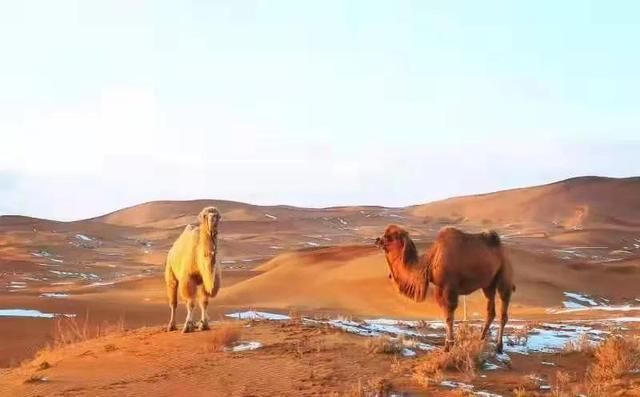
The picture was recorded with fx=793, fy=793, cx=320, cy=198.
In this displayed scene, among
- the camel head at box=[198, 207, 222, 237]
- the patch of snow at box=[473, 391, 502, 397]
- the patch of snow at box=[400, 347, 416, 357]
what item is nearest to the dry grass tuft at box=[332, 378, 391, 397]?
the patch of snow at box=[473, 391, 502, 397]

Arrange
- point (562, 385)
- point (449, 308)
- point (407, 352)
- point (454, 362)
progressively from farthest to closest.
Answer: point (407, 352) < point (449, 308) < point (454, 362) < point (562, 385)

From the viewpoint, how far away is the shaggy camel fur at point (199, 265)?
1328 cm

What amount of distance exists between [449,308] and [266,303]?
959 inches

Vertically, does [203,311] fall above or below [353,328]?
above

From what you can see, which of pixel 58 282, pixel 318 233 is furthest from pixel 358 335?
pixel 318 233

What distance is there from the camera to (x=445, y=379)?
34.1ft

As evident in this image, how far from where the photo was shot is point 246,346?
12.2 metres

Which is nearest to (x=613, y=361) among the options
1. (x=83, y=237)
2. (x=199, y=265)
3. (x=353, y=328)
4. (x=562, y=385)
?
(x=562, y=385)

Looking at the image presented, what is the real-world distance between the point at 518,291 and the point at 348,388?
28.6 metres

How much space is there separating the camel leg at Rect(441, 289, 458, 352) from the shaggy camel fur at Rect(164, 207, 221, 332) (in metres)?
3.97

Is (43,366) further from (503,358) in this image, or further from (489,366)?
(503,358)

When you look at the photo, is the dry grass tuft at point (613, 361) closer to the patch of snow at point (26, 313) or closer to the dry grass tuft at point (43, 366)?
the dry grass tuft at point (43, 366)

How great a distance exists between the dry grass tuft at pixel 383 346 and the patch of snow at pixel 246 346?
67.8 inches

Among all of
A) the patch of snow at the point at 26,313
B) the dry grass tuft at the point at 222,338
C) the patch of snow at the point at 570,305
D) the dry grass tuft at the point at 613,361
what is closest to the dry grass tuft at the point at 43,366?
the dry grass tuft at the point at 222,338
